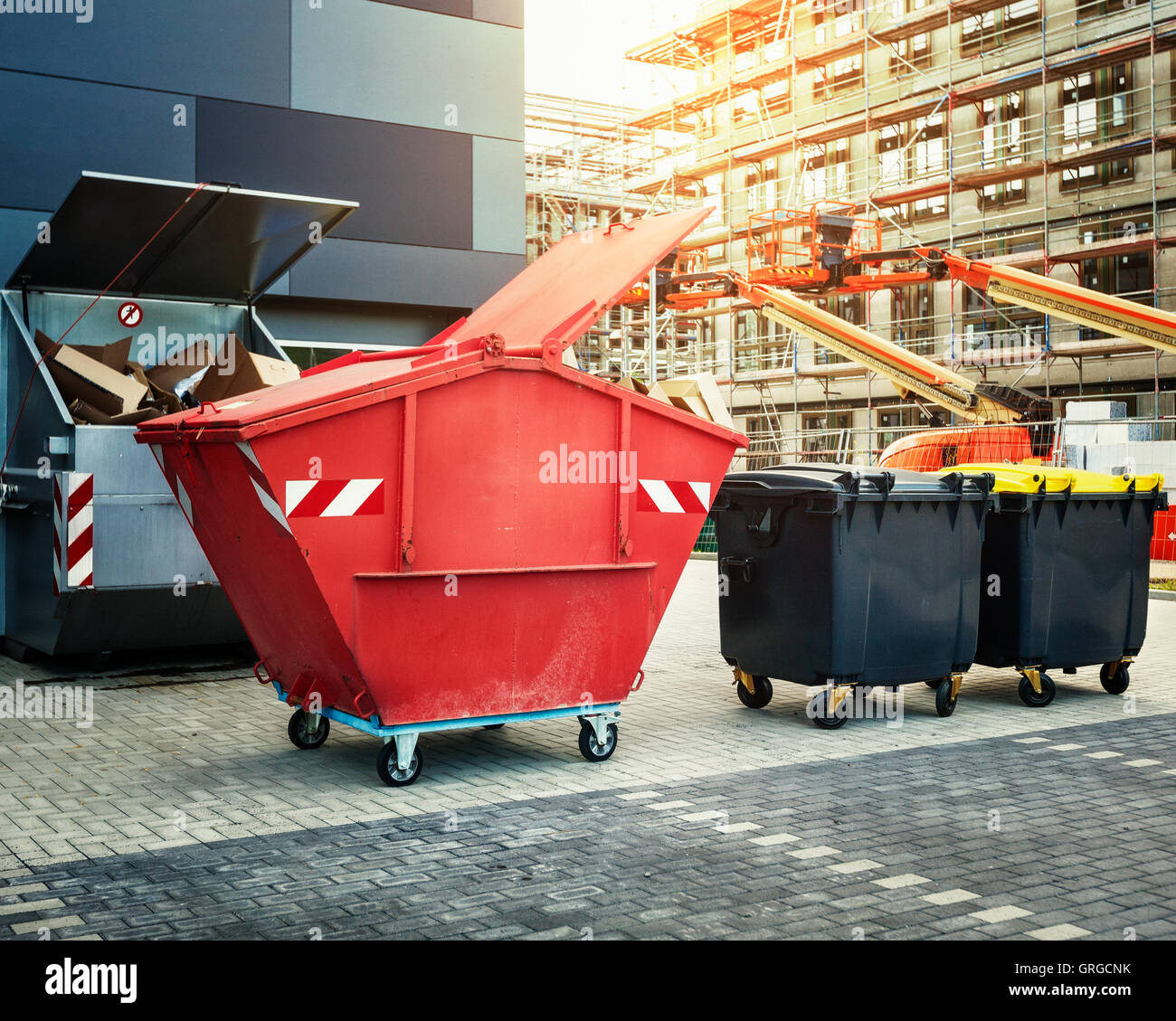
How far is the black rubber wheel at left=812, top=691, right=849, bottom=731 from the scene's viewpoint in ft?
22.0

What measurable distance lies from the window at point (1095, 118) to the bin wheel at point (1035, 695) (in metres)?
21.9

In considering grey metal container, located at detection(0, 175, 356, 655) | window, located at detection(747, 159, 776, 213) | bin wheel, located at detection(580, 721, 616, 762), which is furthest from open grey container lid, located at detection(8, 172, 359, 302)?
window, located at detection(747, 159, 776, 213)

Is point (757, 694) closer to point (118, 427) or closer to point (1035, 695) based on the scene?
point (1035, 695)

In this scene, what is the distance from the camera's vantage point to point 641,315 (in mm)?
34219

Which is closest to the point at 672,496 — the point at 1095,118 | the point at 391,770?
the point at 391,770

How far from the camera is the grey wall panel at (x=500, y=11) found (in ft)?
37.7

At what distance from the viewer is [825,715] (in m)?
6.71

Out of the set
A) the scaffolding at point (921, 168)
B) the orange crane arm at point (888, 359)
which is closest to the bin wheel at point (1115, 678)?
the orange crane arm at point (888, 359)

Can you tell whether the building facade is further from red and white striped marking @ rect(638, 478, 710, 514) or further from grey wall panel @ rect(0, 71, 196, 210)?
red and white striped marking @ rect(638, 478, 710, 514)

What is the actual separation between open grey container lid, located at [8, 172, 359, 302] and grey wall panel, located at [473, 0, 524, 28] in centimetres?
419

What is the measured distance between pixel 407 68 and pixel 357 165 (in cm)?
108

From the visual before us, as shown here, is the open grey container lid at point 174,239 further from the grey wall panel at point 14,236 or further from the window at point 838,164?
the window at point 838,164

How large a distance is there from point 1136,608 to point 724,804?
4.18m

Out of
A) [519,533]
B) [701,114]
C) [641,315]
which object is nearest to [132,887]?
[519,533]
